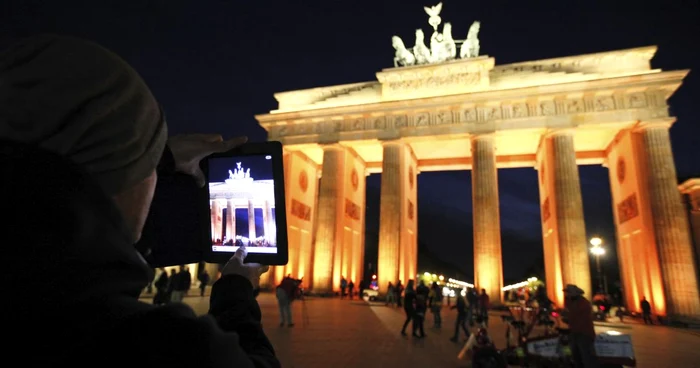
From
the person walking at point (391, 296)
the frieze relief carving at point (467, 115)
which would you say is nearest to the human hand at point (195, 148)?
the person walking at point (391, 296)

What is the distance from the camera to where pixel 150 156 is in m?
0.86

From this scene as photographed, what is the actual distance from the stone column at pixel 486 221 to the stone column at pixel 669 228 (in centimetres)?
740

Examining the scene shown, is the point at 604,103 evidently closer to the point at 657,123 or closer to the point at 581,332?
the point at 657,123

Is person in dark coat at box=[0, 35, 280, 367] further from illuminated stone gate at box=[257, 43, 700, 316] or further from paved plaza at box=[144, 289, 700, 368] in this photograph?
illuminated stone gate at box=[257, 43, 700, 316]

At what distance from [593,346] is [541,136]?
19927mm

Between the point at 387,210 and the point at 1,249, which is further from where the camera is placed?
the point at 387,210

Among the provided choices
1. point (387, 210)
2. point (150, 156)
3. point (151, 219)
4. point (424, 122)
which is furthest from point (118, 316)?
point (424, 122)

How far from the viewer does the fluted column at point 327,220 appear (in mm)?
23562

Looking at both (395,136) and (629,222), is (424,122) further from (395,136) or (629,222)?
(629,222)

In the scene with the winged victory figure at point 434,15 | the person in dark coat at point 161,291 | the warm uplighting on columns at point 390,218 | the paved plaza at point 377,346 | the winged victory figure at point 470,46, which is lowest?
the paved plaza at point 377,346

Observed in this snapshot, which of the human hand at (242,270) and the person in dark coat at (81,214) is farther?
the human hand at (242,270)

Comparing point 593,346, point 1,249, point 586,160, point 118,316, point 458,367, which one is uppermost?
point 586,160

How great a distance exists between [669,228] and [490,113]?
35.0 ft

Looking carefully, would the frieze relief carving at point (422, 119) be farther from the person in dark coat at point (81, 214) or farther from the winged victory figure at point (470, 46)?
the person in dark coat at point (81, 214)
